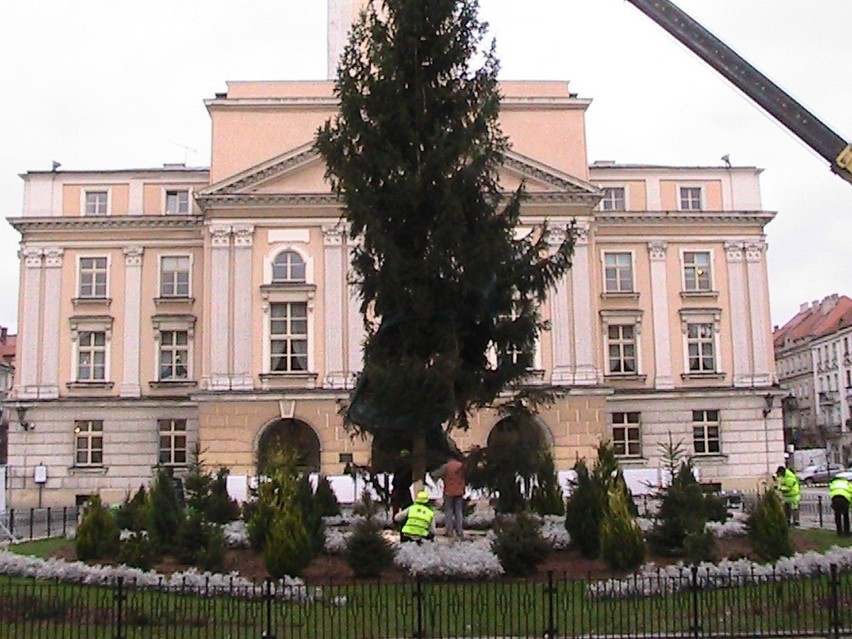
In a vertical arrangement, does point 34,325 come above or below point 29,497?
above

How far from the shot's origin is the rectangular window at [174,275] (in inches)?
1977

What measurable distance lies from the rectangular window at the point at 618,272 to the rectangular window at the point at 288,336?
13914mm

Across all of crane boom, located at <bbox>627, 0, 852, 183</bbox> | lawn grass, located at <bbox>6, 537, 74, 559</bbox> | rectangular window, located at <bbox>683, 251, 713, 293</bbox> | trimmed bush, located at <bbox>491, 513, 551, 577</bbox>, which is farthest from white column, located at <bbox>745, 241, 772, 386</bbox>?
trimmed bush, located at <bbox>491, 513, 551, 577</bbox>

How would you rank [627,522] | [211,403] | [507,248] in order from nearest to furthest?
1. [627,522]
2. [507,248]
3. [211,403]

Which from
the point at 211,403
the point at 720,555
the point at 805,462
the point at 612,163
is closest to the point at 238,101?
the point at 211,403

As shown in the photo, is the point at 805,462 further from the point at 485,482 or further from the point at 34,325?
the point at 485,482

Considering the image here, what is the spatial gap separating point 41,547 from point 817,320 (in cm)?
8785

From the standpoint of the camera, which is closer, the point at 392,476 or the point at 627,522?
the point at 627,522

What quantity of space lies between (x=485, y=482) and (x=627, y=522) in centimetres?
479

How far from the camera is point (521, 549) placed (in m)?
19.5

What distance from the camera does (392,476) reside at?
25812 mm

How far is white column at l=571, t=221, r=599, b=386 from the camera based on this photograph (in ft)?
153

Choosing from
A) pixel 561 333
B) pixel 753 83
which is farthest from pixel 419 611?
pixel 561 333

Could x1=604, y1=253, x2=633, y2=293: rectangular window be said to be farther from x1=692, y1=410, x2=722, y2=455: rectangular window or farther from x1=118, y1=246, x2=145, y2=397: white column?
x1=118, y1=246, x2=145, y2=397: white column
